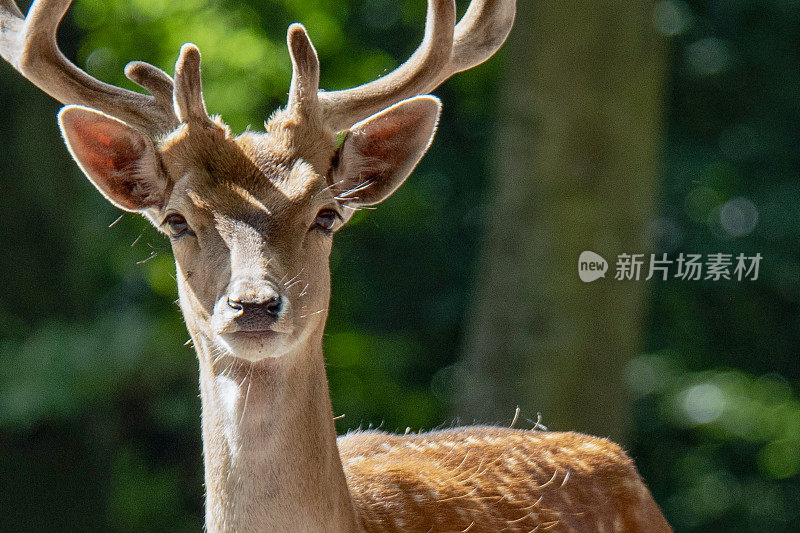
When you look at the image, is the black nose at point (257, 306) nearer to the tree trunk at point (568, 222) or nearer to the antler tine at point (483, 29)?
the antler tine at point (483, 29)

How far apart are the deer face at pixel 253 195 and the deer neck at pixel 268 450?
12 cm

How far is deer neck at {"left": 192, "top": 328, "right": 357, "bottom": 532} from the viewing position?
3.19 m

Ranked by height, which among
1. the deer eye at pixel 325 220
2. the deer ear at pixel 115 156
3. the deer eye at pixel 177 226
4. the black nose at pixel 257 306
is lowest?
the black nose at pixel 257 306

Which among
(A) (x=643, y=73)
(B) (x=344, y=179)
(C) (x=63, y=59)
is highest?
(A) (x=643, y=73)

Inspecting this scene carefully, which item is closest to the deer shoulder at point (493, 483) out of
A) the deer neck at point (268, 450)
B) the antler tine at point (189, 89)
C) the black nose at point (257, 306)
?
the deer neck at point (268, 450)

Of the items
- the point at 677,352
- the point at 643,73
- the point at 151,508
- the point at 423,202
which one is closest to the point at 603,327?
the point at 643,73

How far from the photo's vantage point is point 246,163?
3314mm

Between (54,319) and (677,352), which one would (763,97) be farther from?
(54,319)

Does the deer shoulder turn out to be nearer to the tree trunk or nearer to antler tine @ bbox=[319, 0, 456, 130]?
antler tine @ bbox=[319, 0, 456, 130]

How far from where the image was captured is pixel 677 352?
39.9 feet

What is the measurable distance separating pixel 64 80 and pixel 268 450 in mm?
1272

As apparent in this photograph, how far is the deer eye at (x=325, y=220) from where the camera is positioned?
335 centimetres

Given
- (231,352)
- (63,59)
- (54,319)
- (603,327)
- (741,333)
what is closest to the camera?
(231,352)

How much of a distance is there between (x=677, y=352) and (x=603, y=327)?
437cm
